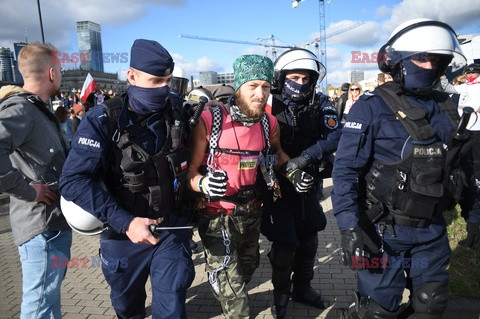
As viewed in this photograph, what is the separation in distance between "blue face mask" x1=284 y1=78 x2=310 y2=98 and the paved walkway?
2.06m

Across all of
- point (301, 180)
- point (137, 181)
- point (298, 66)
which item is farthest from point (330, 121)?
point (137, 181)

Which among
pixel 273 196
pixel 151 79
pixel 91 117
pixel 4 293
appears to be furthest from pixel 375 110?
pixel 4 293

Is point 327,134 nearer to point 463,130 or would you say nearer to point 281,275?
point 463,130

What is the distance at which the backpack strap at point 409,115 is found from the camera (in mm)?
2219

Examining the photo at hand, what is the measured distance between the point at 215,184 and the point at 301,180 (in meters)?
0.77

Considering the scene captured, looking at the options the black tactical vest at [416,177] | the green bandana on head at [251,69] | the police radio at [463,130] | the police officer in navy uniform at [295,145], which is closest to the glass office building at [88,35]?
the police officer in navy uniform at [295,145]

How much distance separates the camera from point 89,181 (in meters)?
2.10

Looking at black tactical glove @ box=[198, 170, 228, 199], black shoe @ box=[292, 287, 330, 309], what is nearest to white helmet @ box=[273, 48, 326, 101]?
black tactical glove @ box=[198, 170, 228, 199]

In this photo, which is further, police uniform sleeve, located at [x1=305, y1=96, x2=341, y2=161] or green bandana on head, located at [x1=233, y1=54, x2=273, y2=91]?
police uniform sleeve, located at [x1=305, y1=96, x2=341, y2=161]

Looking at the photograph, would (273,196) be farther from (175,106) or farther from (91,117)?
(91,117)

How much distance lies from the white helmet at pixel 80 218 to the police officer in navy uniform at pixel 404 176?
1.53 meters

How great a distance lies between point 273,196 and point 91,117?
1.68 m

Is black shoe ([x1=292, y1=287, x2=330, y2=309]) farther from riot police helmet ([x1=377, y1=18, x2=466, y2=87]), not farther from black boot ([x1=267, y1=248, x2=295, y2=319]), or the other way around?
riot police helmet ([x1=377, y1=18, x2=466, y2=87])

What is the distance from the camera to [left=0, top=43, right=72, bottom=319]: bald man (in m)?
2.27
